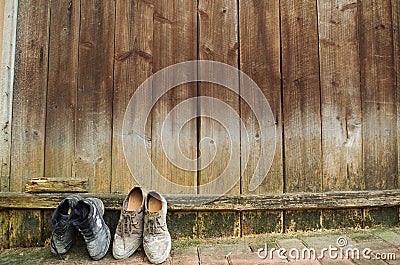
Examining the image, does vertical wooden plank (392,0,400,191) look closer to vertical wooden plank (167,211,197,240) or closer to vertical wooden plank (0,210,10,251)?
vertical wooden plank (167,211,197,240)

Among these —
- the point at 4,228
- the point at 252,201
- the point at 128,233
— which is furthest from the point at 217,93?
the point at 4,228

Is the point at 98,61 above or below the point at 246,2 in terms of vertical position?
below

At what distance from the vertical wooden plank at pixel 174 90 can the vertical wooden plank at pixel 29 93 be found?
518mm

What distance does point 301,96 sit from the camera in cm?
162

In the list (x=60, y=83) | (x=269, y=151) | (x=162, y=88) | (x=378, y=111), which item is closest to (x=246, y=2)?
(x=162, y=88)

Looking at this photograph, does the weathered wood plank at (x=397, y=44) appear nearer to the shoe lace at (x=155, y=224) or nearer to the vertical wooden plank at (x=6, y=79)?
the shoe lace at (x=155, y=224)

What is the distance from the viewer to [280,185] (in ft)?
5.24

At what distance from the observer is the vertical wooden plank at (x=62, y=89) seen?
1554 millimetres

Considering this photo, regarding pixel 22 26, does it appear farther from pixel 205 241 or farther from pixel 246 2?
pixel 205 241

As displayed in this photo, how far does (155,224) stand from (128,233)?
12cm

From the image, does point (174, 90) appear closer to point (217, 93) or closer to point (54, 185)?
point (217, 93)

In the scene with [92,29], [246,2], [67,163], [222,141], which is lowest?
[67,163]

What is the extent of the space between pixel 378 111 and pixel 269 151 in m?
0.58

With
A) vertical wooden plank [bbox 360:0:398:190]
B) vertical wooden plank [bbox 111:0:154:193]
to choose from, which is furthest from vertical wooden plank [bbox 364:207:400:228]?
vertical wooden plank [bbox 111:0:154:193]
